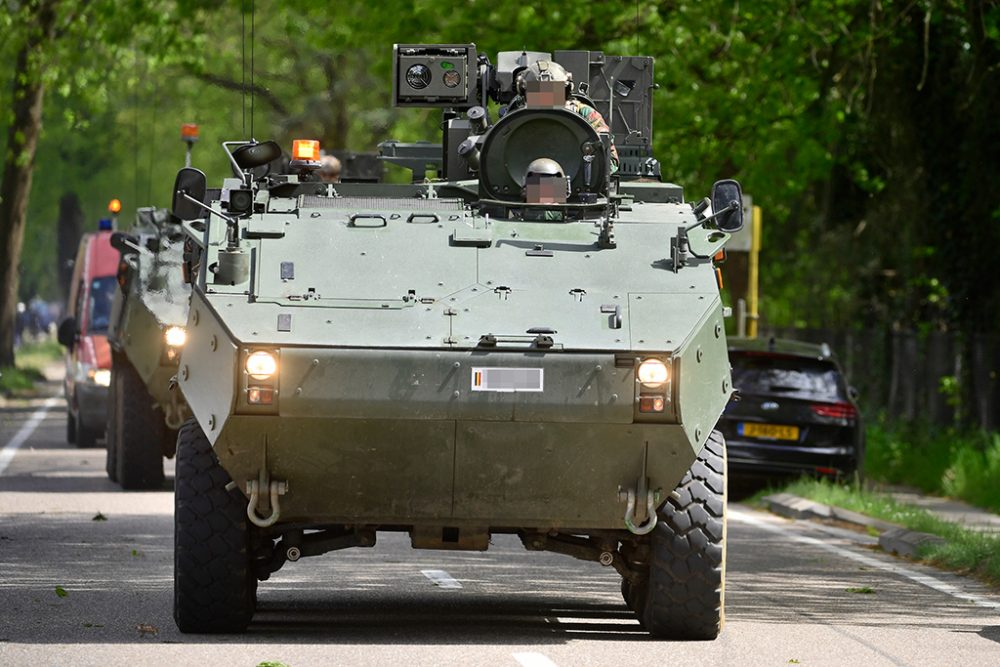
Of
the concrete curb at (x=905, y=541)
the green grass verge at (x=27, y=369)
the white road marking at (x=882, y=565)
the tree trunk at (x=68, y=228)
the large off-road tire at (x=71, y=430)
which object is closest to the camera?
the white road marking at (x=882, y=565)

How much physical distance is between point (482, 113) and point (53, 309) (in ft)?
246

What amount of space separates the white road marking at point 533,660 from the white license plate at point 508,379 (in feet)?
3.83

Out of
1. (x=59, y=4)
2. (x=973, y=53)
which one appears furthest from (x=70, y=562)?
(x=59, y=4)

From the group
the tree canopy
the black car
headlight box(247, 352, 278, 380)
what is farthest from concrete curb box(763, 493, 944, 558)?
headlight box(247, 352, 278, 380)

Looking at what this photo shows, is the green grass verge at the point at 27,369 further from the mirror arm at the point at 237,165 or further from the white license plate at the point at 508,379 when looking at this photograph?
the white license plate at the point at 508,379

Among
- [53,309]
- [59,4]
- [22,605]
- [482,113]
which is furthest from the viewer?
[53,309]

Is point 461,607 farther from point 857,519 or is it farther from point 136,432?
point 136,432

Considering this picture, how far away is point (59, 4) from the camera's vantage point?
3622 cm

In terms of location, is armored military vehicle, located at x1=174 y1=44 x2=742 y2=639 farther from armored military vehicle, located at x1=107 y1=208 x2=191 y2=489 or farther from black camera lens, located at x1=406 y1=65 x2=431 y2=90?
armored military vehicle, located at x1=107 y1=208 x2=191 y2=489

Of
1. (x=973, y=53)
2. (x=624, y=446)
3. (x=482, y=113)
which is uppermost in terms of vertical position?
(x=973, y=53)

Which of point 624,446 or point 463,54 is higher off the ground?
point 463,54

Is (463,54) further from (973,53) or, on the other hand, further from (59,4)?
(59,4)

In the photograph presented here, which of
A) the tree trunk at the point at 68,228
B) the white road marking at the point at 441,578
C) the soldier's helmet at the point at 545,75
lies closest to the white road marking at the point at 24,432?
the white road marking at the point at 441,578

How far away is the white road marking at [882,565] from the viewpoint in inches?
553
